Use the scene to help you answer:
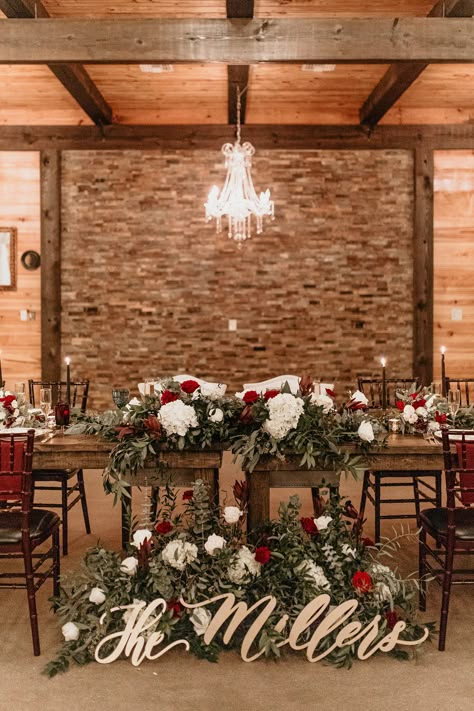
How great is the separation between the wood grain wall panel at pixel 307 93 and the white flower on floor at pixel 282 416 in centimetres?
392

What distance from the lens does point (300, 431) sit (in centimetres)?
299

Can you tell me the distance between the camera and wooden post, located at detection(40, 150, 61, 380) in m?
7.21

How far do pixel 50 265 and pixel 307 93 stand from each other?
3.17 m

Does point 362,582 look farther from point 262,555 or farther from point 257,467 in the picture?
point 257,467

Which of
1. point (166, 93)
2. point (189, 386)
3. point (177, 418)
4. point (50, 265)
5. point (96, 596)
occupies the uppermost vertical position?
point (166, 93)

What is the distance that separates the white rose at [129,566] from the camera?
288 centimetres

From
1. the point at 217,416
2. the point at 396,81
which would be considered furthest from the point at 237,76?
the point at 217,416

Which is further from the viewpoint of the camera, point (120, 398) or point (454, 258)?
point (454, 258)

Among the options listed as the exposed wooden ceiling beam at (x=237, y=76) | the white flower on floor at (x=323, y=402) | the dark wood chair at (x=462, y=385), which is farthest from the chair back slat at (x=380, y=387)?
the exposed wooden ceiling beam at (x=237, y=76)

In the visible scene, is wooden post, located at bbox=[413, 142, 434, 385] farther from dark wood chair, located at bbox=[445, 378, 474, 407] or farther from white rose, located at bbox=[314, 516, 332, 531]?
white rose, located at bbox=[314, 516, 332, 531]

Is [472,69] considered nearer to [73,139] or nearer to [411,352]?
[411,352]

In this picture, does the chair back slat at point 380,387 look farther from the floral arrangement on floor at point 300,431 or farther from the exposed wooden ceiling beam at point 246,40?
the exposed wooden ceiling beam at point 246,40

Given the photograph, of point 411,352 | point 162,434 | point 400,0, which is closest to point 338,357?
point 411,352

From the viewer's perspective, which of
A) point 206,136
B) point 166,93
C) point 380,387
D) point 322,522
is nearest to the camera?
point 322,522
